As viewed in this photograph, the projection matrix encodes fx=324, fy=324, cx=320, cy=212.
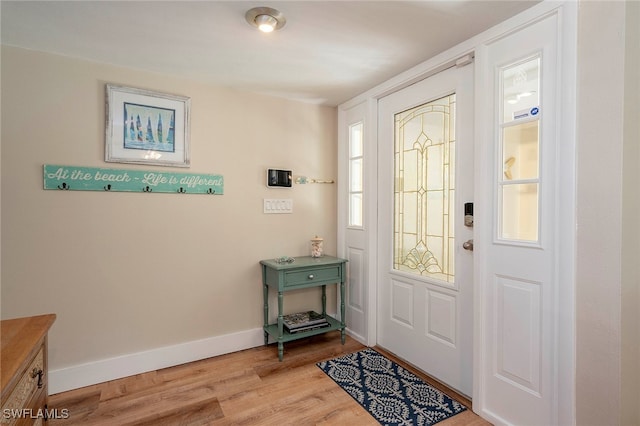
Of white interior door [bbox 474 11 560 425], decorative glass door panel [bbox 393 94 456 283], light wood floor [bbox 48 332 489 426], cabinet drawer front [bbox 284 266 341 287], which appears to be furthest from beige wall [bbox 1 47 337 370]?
white interior door [bbox 474 11 560 425]

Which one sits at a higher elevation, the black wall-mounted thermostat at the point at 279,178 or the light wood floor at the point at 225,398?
the black wall-mounted thermostat at the point at 279,178

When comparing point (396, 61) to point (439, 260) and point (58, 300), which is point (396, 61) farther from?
point (58, 300)

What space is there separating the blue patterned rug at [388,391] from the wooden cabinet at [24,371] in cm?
160

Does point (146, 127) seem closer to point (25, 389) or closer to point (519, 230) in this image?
point (25, 389)

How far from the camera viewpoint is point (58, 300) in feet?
7.00

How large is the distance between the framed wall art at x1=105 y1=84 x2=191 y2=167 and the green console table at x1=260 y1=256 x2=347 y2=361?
1.11 meters

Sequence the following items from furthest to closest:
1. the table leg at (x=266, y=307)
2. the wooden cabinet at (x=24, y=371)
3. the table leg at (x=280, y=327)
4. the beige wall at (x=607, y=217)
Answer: the table leg at (x=266, y=307)
the table leg at (x=280, y=327)
the beige wall at (x=607, y=217)
the wooden cabinet at (x=24, y=371)

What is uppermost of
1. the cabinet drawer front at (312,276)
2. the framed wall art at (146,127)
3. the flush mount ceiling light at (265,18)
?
the flush mount ceiling light at (265,18)

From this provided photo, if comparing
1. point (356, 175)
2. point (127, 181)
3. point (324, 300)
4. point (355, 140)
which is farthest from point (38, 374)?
point (355, 140)

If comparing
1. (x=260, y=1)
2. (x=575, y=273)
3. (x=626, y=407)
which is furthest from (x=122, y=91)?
(x=626, y=407)

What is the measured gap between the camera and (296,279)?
2.62 m

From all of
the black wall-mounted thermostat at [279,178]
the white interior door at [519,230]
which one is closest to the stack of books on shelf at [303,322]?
the black wall-mounted thermostat at [279,178]

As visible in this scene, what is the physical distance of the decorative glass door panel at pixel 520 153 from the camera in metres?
1.65

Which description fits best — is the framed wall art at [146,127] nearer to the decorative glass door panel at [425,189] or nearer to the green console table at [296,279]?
the green console table at [296,279]
